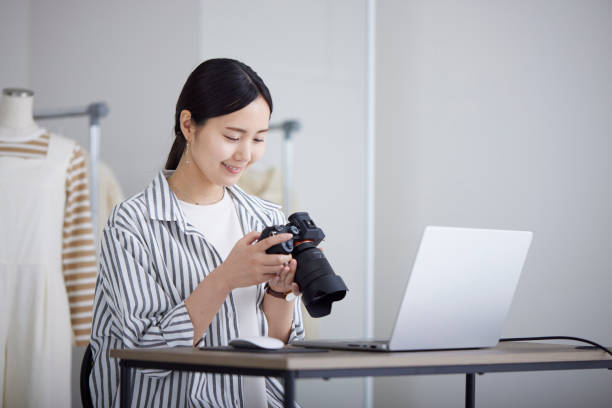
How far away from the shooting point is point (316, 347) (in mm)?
1151

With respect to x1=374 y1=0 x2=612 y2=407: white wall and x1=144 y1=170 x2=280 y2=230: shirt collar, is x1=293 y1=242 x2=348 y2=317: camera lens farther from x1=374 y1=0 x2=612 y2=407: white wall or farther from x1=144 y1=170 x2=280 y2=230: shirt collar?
x1=374 y1=0 x2=612 y2=407: white wall

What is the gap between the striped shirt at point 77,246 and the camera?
204cm

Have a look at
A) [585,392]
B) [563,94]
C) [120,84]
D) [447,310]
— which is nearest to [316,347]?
[447,310]

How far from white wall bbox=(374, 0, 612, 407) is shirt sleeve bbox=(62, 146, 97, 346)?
141cm

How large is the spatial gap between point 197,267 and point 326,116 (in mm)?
1512

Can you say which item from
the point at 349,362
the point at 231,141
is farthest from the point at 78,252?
the point at 349,362

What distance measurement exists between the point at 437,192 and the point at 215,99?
171 centimetres

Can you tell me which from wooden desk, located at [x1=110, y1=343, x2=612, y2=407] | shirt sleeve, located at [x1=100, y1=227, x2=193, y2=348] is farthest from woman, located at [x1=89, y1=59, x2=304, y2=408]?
wooden desk, located at [x1=110, y1=343, x2=612, y2=407]

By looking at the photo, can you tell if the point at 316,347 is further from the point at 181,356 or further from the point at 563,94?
the point at 563,94

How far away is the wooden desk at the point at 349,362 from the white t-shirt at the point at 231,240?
322mm

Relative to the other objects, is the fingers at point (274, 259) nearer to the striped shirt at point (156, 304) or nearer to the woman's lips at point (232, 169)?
the striped shirt at point (156, 304)

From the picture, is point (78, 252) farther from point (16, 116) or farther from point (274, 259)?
point (274, 259)

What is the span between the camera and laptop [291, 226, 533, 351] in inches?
40.5

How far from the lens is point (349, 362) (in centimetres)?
91
